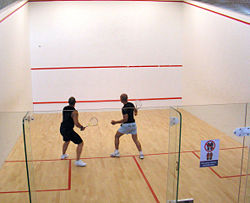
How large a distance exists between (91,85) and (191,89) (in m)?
2.04

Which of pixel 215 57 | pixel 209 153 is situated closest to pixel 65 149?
pixel 209 153

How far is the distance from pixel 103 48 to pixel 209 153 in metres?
4.39

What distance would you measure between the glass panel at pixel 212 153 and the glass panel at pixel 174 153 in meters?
0.13

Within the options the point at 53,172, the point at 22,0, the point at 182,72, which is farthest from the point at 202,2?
the point at 53,172

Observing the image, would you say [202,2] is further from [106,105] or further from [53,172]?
[53,172]

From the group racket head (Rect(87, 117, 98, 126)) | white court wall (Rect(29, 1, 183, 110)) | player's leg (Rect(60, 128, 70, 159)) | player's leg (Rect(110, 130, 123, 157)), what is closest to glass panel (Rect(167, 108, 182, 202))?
player's leg (Rect(110, 130, 123, 157))

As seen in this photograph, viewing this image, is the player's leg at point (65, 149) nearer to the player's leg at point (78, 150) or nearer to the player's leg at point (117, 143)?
the player's leg at point (78, 150)

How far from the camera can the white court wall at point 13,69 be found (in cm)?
282

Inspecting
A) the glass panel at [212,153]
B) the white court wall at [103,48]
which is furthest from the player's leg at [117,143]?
the white court wall at [103,48]

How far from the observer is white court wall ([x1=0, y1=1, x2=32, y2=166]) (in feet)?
9.26

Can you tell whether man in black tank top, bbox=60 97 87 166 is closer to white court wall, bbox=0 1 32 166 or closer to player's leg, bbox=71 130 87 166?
player's leg, bbox=71 130 87 166

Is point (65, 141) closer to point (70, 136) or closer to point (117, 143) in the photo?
point (70, 136)

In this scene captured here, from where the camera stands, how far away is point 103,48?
627cm

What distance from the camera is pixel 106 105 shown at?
6.43 m
